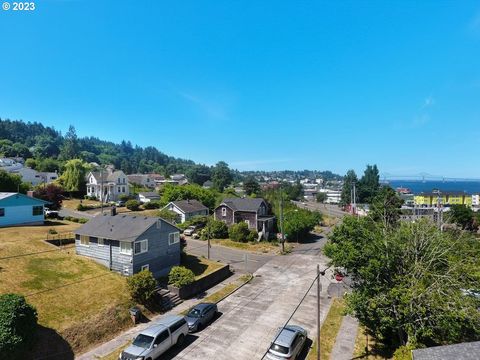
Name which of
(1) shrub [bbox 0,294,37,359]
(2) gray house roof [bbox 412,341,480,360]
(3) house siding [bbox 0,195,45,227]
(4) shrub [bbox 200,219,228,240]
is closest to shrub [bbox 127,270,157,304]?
(1) shrub [bbox 0,294,37,359]

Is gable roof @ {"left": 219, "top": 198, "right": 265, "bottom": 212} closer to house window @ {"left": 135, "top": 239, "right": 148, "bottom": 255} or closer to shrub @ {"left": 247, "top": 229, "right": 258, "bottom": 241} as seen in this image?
shrub @ {"left": 247, "top": 229, "right": 258, "bottom": 241}

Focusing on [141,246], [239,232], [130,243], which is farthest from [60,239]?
[239,232]

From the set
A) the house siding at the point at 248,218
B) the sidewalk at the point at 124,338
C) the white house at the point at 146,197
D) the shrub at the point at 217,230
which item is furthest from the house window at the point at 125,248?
the white house at the point at 146,197

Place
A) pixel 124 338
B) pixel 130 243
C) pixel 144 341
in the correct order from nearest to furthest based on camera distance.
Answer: pixel 144 341
pixel 124 338
pixel 130 243

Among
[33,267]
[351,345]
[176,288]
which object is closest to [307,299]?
[351,345]

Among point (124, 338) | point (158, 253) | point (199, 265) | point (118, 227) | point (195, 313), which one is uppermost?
point (118, 227)

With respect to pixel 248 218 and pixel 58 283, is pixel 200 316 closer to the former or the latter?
pixel 58 283
